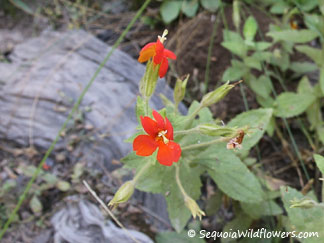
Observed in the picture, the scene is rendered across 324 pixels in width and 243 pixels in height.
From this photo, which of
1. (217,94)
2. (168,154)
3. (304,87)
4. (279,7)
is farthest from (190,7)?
(168,154)

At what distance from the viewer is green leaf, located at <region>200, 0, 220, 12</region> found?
9.19 ft

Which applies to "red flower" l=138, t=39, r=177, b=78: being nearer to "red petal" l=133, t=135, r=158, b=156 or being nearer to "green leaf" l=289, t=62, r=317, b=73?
"red petal" l=133, t=135, r=158, b=156

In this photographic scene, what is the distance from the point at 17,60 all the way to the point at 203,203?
1.91 m

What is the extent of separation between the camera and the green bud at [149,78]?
4.25ft

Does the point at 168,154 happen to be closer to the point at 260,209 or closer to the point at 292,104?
the point at 260,209

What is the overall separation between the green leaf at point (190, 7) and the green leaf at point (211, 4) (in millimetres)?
65

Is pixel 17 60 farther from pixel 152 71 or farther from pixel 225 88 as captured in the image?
pixel 225 88

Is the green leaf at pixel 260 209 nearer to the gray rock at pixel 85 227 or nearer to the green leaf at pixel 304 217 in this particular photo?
the green leaf at pixel 304 217

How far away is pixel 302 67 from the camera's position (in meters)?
2.41

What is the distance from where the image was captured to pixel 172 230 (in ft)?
6.14

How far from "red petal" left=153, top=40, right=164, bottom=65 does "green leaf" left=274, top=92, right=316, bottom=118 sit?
1188 mm

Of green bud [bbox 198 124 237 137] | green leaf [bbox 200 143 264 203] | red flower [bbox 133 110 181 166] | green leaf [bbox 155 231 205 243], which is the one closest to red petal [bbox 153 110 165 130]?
red flower [bbox 133 110 181 166]

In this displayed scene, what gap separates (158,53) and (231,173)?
741 mm

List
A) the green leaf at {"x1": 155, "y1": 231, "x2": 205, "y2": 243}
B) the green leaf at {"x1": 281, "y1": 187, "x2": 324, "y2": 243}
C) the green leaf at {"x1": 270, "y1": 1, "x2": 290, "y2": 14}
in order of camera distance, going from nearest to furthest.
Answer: the green leaf at {"x1": 281, "y1": 187, "x2": 324, "y2": 243}
the green leaf at {"x1": 155, "y1": 231, "x2": 205, "y2": 243}
the green leaf at {"x1": 270, "y1": 1, "x2": 290, "y2": 14}
